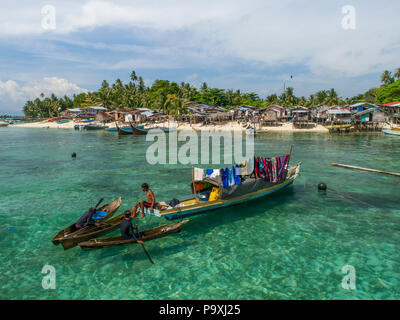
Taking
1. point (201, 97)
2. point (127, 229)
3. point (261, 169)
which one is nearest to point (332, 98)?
point (201, 97)

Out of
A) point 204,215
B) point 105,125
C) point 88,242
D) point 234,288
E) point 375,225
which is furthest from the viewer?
point 105,125

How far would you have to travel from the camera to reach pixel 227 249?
10531 millimetres

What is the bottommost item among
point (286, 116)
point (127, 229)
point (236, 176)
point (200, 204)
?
point (127, 229)

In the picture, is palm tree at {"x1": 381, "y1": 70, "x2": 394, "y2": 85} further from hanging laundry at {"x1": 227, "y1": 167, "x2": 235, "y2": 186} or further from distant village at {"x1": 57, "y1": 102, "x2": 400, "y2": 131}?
hanging laundry at {"x1": 227, "y1": 167, "x2": 235, "y2": 186}

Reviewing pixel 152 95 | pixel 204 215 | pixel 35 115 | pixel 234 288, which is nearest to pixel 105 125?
pixel 152 95

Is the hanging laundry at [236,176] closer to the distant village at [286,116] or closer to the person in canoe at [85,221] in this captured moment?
the person in canoe at [85,221]

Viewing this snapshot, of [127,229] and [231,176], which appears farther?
[231,176]

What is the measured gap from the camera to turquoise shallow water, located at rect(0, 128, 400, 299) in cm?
835

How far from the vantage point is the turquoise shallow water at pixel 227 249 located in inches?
329

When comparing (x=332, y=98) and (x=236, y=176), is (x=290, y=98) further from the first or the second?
(x=236, y=176)

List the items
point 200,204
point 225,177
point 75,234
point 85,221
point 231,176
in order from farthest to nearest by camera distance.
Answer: point 231,176, point 225,177, point 200,204, point 85,221, point 75,234
